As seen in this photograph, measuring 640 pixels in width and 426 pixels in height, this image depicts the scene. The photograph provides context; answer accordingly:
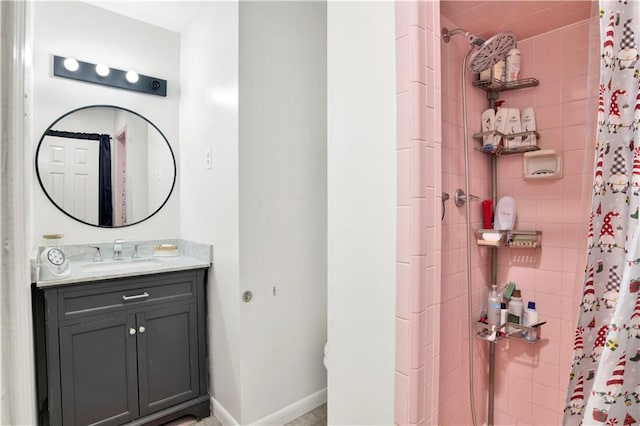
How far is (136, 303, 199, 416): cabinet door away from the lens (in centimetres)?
191

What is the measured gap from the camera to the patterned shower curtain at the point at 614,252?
28.5 inches

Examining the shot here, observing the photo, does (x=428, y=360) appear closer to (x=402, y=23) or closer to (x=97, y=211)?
(x=402, y=23)

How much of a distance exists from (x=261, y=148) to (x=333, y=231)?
2.92ft

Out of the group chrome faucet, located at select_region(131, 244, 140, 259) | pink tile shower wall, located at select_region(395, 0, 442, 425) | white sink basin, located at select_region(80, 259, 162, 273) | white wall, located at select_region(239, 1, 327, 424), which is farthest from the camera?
chrome faucet, located at select_region(131, 244, 140, 259)

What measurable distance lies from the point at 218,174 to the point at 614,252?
5.95ft

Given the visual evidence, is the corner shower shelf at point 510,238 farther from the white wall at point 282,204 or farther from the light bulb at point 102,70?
the light bulb at point 102,70

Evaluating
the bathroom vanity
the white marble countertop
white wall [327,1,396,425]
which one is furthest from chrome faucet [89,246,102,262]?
white wall [327,1,396,425]

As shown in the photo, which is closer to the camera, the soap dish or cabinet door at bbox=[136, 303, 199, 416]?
cabinet door at bbox=[136, 303, 199, 416]

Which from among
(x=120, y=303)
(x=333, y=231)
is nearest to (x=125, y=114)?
(x=120, y=303)

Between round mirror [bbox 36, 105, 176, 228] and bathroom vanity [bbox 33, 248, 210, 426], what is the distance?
2.08 ft

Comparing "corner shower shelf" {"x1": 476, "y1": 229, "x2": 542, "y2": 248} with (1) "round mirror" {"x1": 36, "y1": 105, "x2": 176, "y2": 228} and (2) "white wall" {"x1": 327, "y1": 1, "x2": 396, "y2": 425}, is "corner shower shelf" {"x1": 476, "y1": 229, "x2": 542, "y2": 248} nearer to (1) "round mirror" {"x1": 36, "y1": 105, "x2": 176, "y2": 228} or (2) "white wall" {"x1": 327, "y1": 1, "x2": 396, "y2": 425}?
(2) "white wall" {"x1": 327, "y1": 1, "x2": 396, "y2": 425}

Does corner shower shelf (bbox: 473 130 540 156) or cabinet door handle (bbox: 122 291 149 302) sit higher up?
corner shower shelf (bbox: 473 130 540 156)

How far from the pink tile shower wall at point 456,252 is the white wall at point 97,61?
1997mm

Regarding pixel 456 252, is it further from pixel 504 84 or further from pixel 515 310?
pixel 504 84
